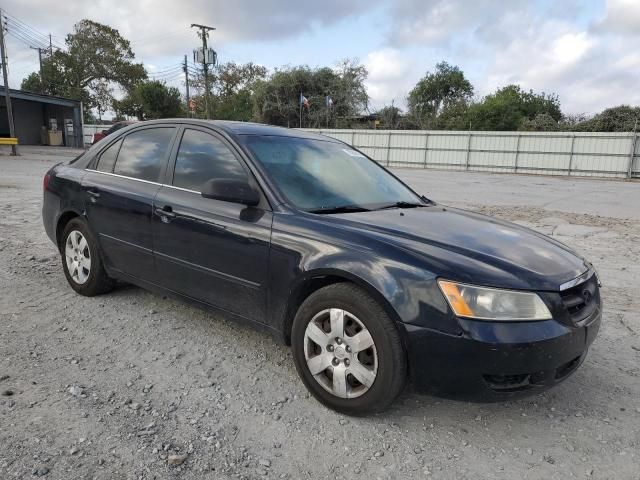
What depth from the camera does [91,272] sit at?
4.22 m

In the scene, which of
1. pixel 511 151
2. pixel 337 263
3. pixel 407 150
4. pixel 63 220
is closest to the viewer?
pixel 337 263

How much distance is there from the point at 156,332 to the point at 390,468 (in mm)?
2105

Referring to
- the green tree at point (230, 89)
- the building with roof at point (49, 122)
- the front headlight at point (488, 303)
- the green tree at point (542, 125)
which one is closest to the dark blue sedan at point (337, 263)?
the front headlight at point (488, 303)

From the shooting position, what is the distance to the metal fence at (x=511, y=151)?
80.9 feet

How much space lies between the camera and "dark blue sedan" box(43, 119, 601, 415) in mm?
2361

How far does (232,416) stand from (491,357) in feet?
4.50

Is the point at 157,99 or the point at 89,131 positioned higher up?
the point at 157,99

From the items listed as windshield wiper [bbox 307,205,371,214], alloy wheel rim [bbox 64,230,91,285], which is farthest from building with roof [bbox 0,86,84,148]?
windshield wiper [bbox 307,205,371,214]

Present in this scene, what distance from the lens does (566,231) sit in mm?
8117

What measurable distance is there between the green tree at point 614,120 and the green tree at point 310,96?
18639 mm

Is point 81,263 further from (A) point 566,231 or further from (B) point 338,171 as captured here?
(A) point 566,231

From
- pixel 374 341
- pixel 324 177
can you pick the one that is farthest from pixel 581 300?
pixel 324 177

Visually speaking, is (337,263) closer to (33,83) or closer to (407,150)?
(407,150)

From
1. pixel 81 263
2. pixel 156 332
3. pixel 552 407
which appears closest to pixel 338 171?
pixel 156 332
